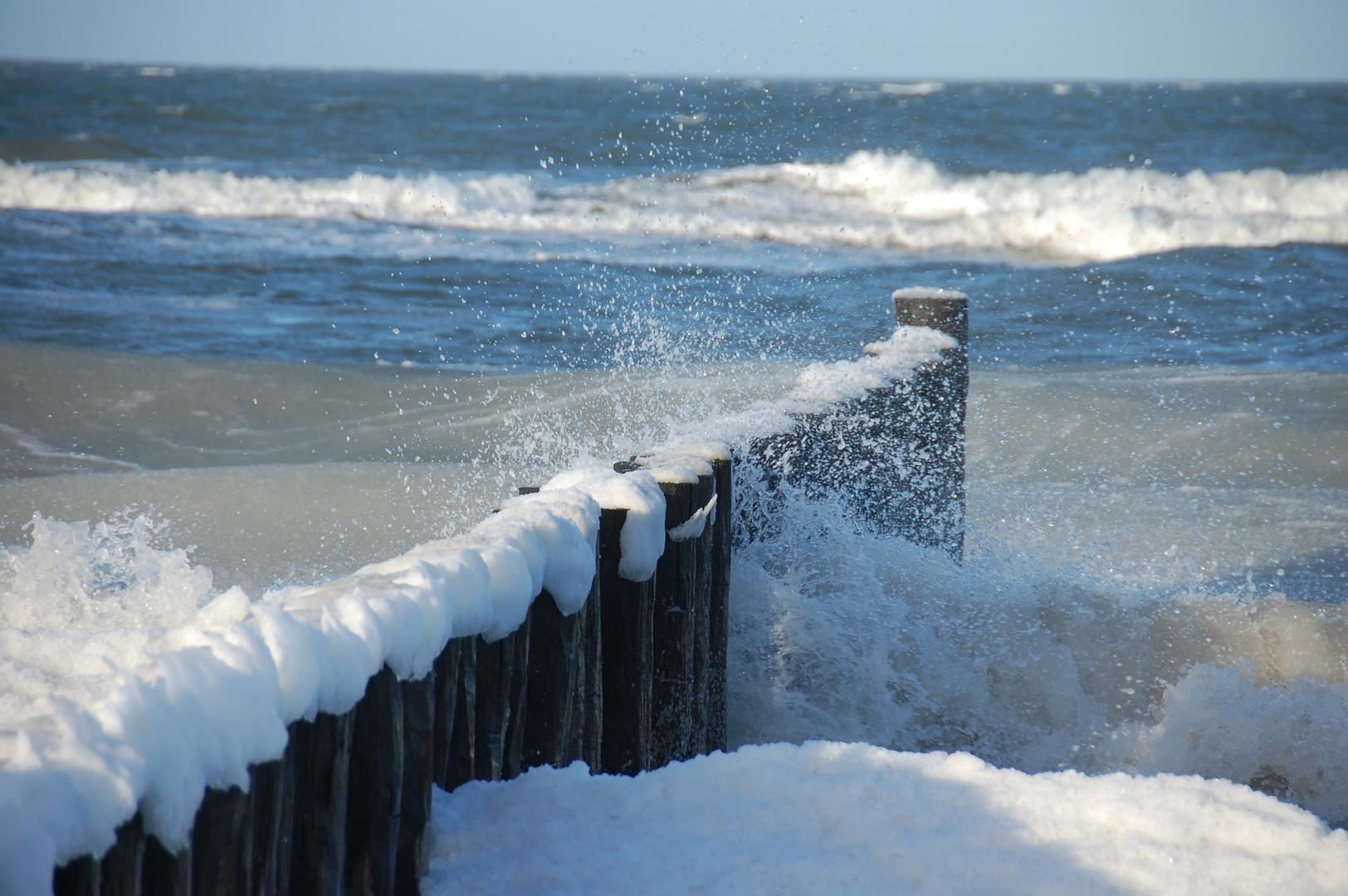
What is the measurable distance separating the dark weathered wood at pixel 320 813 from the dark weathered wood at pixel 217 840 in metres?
0.18

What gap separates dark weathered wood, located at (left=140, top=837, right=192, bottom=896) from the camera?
1.15 meters

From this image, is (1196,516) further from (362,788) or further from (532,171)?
(532,171)

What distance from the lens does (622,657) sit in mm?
2322

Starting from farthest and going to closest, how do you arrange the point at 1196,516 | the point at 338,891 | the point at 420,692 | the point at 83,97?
the point at 83,97 → the point at 1196,516 → the point at 420,692 → the point at 338,891

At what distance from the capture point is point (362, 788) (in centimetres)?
151

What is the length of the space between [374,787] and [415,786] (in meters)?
0.09

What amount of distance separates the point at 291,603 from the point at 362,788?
0.95 feet

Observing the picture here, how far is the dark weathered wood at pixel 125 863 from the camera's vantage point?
109 cm

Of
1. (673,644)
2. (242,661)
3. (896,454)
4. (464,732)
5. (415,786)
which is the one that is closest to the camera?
(242,661)

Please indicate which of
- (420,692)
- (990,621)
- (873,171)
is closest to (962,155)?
(873,171)

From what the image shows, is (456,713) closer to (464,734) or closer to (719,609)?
(464,734)

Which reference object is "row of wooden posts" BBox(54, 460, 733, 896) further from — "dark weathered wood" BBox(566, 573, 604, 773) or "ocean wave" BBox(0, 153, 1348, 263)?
"ocean wave" BBox(0, 153, 1348, 263)

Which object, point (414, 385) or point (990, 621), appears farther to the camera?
point (414, 385)

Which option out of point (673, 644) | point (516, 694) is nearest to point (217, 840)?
point (516, 694)
